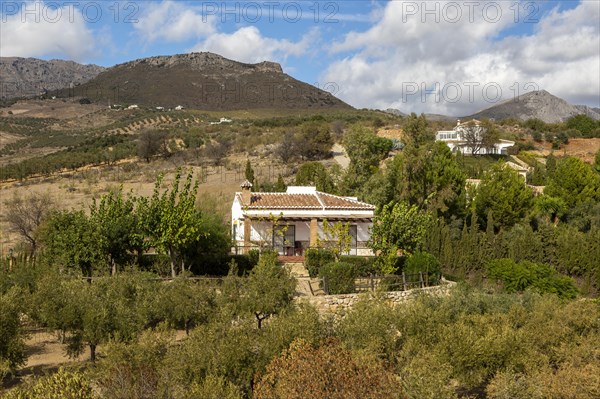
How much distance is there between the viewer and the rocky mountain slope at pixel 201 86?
345ft

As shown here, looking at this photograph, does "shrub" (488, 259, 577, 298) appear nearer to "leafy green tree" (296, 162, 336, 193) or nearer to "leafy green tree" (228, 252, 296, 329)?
"leafy green tree" (228, 252, 296, 329)

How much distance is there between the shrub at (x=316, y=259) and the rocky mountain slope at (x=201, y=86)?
273 ft

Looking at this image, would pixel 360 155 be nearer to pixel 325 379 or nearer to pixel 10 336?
pixel 10 336

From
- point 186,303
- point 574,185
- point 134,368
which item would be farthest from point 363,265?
point 574,185

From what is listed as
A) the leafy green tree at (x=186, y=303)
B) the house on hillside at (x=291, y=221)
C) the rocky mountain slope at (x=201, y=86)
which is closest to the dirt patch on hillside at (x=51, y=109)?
the rocky mountain slope at (x=201, y=86)

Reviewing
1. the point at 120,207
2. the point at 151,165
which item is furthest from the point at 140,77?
the point at 120,207

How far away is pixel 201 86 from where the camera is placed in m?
112

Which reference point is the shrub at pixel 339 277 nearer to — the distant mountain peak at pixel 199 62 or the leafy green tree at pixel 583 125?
the leafy green tree at pixel 583 125

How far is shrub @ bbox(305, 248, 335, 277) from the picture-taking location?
21.1 metres

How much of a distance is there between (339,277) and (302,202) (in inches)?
266

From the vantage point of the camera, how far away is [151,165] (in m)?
50.0

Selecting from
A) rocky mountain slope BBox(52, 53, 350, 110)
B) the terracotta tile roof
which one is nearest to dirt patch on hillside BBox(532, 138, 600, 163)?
the terracotta tile roof

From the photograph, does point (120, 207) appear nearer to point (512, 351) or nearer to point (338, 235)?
point (338, 235)

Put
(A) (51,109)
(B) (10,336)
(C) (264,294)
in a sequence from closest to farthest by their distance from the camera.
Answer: (B) (10,336), (C) (264,294), (A) (51,109)
